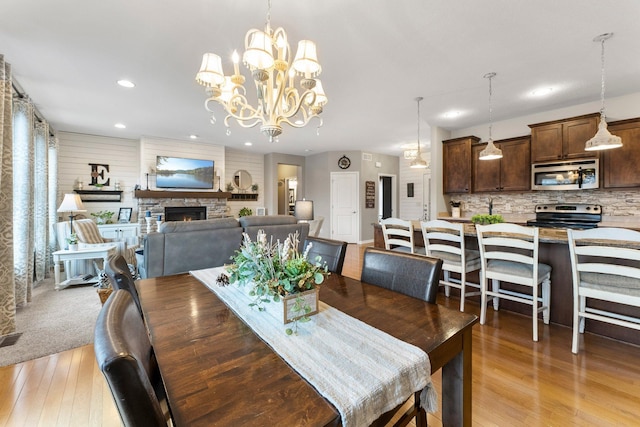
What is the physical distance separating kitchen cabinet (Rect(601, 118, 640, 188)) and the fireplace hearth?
7172 millimetres

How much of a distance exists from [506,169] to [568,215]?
1.10 meters

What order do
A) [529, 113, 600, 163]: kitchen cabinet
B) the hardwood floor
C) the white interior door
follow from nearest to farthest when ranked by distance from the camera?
1. the hardwood floor
2. [529, 113, 600, 163]: kitchen cabinet
3. the white interior door

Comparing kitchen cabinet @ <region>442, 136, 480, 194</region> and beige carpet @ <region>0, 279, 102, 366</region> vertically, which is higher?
kitchen cabinet @ <region>442, 136, 480, 194</region>

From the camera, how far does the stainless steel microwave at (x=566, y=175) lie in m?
3.86

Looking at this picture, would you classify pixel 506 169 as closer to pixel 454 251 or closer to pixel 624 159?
pixel 624 159

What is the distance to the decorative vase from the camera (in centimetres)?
107

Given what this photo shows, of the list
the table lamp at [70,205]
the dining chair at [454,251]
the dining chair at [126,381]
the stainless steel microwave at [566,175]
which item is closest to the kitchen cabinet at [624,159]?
the stainless steel microwave at [566,175]

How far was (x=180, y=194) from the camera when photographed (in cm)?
611

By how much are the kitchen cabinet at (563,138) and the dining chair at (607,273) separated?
8.02 ft

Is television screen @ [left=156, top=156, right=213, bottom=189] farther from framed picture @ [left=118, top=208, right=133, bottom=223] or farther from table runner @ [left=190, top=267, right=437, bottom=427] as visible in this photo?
table runner @ [left=190, top=267, right=437, bottom=427]

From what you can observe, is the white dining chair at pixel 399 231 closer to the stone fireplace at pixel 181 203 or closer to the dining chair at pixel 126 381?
the dining chair at pixel 126 381

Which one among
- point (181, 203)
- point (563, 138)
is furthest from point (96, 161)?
point (563, 138)

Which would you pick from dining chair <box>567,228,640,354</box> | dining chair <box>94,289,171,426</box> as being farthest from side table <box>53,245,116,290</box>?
dining chair <box>567,228,640,354</box>

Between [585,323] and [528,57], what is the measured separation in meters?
2.54
